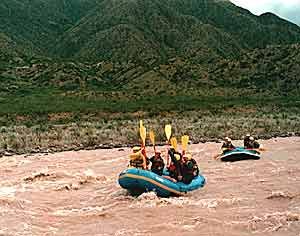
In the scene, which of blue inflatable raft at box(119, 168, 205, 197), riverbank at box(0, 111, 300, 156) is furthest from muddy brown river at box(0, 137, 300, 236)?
riverbank at box(0, 111, 300, 156)

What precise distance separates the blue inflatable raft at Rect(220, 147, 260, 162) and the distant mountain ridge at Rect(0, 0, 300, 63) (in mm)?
110079

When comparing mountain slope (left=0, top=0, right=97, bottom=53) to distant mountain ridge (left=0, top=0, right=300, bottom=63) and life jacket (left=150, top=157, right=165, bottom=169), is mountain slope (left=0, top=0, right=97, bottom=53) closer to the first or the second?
distant mountain ridge (left=0, top=0, right=300, bottom=63)

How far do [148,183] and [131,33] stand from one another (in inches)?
5457

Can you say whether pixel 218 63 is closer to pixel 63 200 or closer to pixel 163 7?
pixel 63 200

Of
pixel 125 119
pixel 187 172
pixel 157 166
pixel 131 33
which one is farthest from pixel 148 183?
pixel 131 33

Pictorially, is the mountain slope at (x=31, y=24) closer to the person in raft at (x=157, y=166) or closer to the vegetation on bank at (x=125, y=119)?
the vegetation on bank at (x=125, y=119)

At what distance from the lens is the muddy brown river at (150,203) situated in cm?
1030

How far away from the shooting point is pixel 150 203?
12.0 meters

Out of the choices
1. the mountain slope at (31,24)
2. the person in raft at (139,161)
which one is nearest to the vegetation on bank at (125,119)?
the person in raft at (139,161)

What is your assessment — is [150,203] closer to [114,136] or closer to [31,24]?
[114,136]

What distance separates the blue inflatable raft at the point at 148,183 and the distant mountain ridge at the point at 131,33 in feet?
381

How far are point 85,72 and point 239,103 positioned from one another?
36.5 meters

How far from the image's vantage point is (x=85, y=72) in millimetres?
84375

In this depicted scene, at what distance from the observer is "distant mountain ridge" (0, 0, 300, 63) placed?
14288 centimetres
